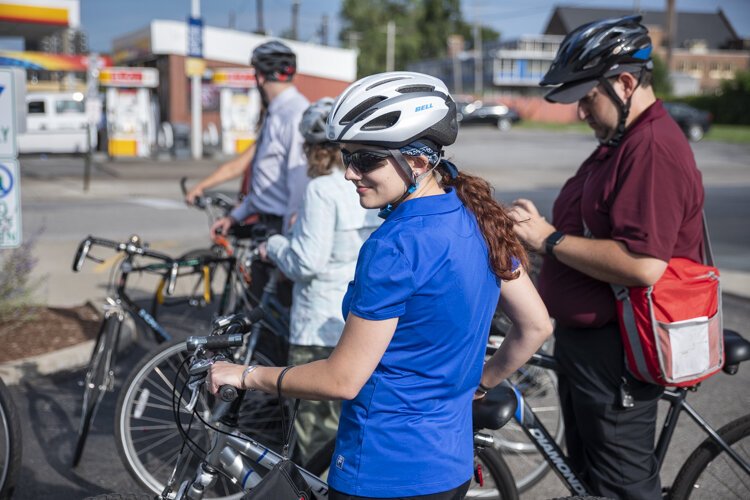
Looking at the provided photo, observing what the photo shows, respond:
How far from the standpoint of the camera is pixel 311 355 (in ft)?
12.0

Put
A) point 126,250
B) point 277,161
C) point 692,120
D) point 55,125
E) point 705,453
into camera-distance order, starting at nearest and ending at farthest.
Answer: point 705,453 < point 126,250 < point 277,161 < point 55,125 < point 692,120

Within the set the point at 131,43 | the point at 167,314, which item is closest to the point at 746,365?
the point at 167,314

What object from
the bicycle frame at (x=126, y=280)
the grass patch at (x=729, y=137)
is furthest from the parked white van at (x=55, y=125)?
the grass patch at (x=729, y=137)

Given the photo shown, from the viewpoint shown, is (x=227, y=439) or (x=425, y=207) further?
(x=227, y=439)

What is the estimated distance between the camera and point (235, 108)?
1073 inches

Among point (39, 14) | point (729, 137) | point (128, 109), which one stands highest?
point (39, 14)

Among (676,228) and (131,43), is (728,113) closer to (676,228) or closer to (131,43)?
(131,43)

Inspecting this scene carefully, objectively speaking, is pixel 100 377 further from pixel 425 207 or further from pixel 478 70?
pixel 478 70

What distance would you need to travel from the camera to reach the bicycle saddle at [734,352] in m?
3.04

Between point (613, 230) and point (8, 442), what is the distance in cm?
244

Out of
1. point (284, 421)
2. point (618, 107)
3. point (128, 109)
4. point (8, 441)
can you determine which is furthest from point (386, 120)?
point (128, 109)

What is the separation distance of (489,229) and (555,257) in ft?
2.77

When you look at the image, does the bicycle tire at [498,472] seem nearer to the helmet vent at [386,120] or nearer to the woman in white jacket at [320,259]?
the woman in white jacket at [320,259]

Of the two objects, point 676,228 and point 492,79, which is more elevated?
point 492,79
